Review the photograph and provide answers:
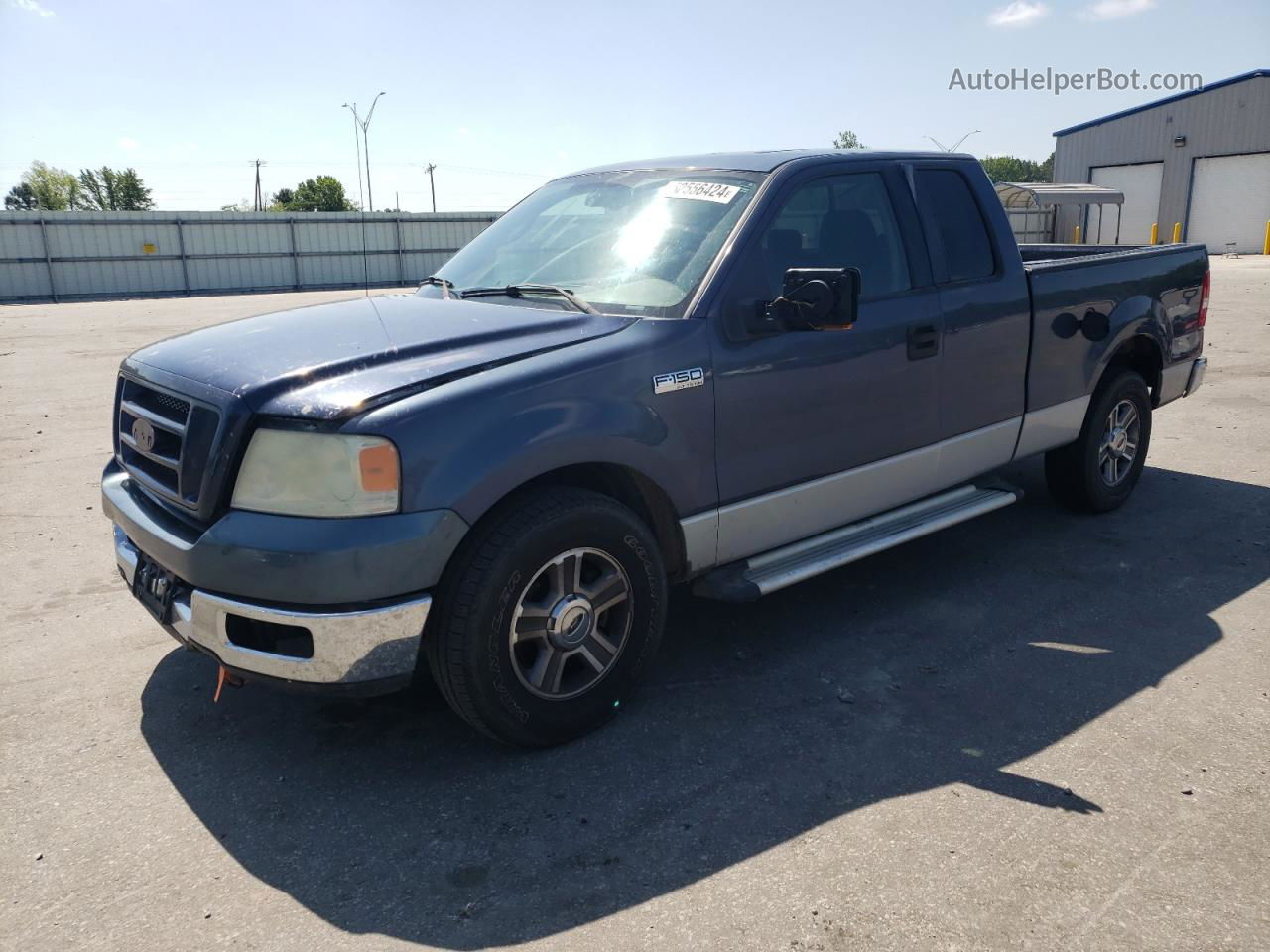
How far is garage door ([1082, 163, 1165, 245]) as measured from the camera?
43.0m

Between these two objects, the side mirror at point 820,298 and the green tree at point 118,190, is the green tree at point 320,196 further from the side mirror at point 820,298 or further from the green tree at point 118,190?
the side mirror at point 820,298

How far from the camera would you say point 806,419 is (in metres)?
3.88

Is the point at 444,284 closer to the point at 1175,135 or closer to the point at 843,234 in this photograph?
the point at 843,234

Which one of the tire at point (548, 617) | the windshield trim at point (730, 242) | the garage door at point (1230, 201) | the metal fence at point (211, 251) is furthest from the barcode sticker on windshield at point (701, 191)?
A: the garage door at point (1230, 201)

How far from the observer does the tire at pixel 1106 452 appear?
5.58m

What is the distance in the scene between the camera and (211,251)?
32.9 metres

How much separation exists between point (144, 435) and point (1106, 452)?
5003 millimetres

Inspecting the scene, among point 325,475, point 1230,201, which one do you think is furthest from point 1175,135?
point 325,475

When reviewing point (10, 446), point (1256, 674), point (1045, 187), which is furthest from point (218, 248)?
point (1256, 674)

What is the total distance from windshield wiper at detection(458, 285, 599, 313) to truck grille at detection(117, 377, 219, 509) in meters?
1.31

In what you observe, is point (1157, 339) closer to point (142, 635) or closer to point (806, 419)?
point (806, 419)

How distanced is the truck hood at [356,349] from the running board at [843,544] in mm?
1055

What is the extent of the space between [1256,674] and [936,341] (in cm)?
180

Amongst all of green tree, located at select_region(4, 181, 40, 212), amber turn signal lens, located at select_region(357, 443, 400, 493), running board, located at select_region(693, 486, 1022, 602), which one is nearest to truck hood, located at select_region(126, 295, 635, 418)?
amber turn signal lens, located at select_region(357, 443, 400, 493)
